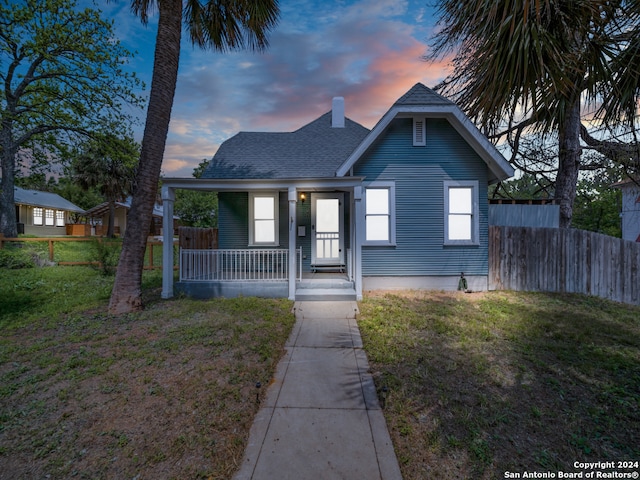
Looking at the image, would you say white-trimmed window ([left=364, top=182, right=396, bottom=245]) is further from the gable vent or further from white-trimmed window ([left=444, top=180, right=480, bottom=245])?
white-trimmed window ([left=444, top=180, right=480, bottom=245])

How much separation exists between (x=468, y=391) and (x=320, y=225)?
676cm

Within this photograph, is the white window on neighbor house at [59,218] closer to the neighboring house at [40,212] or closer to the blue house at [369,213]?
the neighboring house at [40,212]

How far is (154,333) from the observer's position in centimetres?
519

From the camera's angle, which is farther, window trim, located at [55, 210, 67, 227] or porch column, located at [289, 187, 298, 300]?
window trim, located at [55, 210, 67, 227]

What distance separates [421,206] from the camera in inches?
337

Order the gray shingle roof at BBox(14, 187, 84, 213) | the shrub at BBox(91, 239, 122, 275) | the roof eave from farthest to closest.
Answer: the gray shingle roof at BBox(14, 187, 84, 213), the shrub at BBox(91, 239, 122, 275), the roof eave

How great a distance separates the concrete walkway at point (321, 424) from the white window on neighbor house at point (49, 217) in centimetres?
3574

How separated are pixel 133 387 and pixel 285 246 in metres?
6.33

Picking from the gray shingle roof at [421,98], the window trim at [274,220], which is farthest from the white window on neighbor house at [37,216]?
the gray shingle roof at [421,98]

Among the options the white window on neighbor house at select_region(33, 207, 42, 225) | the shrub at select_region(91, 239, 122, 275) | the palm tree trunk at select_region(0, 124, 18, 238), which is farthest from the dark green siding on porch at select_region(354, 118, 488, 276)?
the white window on neighbor house at select_region(33, 207, 42, 225)

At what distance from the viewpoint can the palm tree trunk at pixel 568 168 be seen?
8.84m

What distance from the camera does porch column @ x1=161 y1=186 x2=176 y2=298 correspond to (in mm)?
7559

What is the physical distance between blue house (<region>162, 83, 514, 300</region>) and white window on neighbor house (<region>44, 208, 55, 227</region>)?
29712mm

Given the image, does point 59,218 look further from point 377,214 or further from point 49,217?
point 377,214
